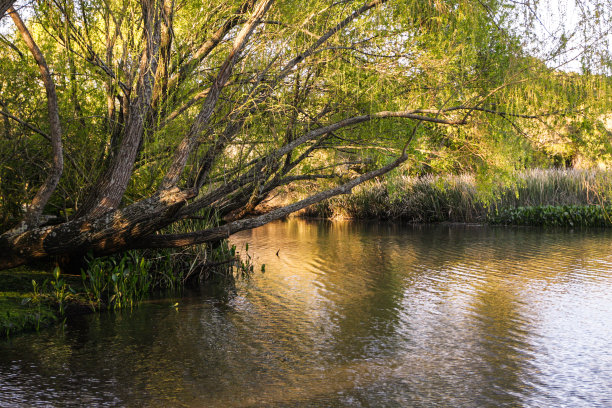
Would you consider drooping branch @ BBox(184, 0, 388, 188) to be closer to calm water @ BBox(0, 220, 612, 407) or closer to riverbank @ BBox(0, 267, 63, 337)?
calm water @ BBox(0, 220, 612, 407)

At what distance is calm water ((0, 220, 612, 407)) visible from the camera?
555 centimetres

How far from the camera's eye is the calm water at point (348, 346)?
18.2 ft

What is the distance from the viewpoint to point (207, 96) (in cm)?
830

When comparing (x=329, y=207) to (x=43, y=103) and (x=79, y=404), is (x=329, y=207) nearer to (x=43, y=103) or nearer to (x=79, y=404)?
(x=43, y=103)

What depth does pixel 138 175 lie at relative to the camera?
9648 mm

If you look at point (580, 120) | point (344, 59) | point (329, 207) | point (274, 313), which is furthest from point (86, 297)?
point (329, 207)

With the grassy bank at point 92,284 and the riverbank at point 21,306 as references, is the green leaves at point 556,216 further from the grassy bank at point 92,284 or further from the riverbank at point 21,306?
the riverbank at point 21,306

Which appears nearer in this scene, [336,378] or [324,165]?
[336,378]

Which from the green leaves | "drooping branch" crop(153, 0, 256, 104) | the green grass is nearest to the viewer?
the green grass

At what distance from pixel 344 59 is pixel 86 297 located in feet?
16.4

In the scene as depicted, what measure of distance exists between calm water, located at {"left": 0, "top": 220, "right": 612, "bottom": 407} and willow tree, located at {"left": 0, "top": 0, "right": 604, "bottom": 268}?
4.26 feet

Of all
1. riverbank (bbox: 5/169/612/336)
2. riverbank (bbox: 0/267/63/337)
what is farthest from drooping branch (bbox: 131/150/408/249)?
riverbank (bbox: 0/267/63/337)

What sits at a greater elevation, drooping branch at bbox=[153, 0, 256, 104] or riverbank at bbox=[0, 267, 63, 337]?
drooping branch at bbox=[153, 0, 256, 104]

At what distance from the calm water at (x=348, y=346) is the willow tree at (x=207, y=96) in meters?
1.30
